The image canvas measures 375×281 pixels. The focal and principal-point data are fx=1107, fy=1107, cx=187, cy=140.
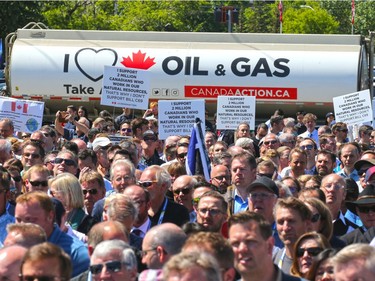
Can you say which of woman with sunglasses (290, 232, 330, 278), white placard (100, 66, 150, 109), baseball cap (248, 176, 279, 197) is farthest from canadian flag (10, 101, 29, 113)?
woman with sunglasses (290, 232, 330, 278)

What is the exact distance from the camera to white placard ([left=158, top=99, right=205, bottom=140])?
1638 centimetres

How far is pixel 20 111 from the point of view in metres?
17.7

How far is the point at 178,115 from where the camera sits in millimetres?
16469

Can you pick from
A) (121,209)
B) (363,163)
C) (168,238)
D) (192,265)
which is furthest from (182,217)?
(192,265)

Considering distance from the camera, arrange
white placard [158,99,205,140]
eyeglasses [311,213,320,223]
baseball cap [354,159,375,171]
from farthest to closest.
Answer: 1. white placard [158,99,205,140]
2. baseball cap [354,159,375,171]
3. eyeglasses [311,213,320,223]

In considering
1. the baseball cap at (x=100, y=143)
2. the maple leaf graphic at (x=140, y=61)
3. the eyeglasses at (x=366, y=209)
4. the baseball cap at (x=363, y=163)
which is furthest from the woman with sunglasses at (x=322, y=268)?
the maple leaf graphic at (x=140, y=61)

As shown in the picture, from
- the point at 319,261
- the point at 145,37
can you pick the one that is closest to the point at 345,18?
the point at 145,37

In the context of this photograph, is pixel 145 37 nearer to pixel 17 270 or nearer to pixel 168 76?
pixel 168 76

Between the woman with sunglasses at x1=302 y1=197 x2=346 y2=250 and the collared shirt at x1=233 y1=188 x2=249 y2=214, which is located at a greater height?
the woman with sunglasses at x1=302 y1=197 x2=346 y2=250

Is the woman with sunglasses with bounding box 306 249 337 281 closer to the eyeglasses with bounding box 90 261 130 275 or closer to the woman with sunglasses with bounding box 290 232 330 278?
the woman with sunglasses with bounding box 290 232 330 278

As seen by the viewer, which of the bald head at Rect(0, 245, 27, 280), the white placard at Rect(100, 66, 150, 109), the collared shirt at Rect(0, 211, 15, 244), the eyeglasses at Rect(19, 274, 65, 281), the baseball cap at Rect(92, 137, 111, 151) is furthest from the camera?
the white placard at Rect(100, 66, 150, 109)

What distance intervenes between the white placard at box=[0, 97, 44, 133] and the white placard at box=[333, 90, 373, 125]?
5.01m

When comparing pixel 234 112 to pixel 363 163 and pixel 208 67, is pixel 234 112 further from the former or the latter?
pixel 208 67

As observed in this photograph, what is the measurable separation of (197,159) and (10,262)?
7199 mm
